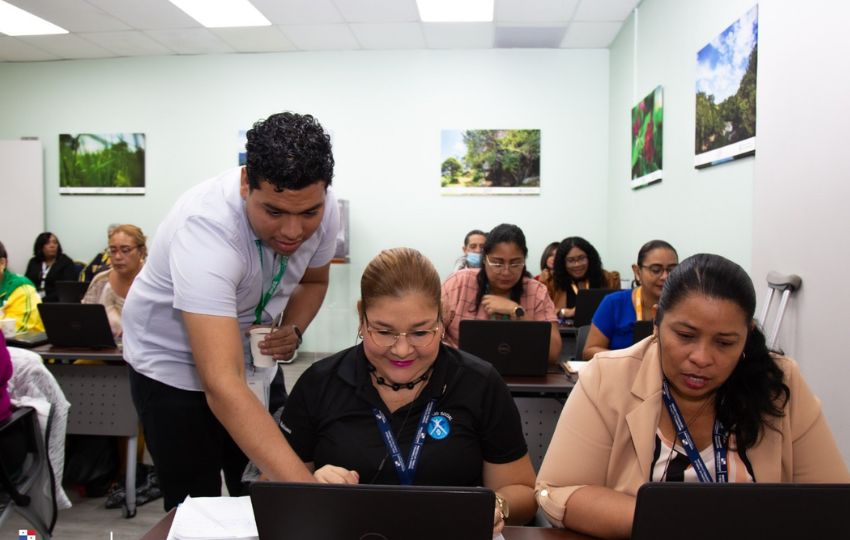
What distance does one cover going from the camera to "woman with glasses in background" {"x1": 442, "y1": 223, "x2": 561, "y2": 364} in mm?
2998

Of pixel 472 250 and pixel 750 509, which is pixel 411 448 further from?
pixel 472 250

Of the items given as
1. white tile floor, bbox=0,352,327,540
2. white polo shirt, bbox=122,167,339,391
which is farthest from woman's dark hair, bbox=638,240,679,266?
white polo shirt, bbox=122,167,339,391

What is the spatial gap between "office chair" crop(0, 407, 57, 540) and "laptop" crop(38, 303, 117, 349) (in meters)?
0.89

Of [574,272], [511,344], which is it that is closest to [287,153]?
[511,344]

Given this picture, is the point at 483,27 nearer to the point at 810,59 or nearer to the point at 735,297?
the point at 810,59

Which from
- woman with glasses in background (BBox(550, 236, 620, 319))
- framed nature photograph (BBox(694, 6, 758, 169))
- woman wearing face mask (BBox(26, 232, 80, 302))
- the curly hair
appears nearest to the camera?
the curly hair

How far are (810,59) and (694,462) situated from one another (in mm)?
1500

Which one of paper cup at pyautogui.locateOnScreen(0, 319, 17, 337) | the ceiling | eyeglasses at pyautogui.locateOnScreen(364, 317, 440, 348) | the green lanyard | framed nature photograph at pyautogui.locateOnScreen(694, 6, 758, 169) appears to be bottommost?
paper cup at pyautogui.locateOnScreen(0, 319, 17, 337)

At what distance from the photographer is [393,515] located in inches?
31.8

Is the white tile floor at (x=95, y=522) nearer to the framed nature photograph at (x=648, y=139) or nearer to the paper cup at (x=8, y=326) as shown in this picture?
the paper cup at (x=8, y=326)

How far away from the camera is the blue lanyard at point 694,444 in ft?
4.04

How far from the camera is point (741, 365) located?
1282 mm

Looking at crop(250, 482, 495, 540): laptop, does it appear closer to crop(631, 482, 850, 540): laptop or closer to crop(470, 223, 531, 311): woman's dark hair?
crop(631, 482, 850, 540): laptop

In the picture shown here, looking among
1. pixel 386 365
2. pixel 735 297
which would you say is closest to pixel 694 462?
pixel 735 297
